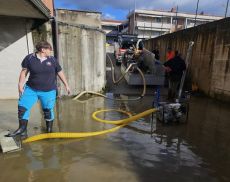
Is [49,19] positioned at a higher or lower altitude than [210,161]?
higher

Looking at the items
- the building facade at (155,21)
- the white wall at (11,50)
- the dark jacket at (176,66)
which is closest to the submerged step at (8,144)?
the white wall at (11,50)

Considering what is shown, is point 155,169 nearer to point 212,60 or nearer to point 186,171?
point 186,171

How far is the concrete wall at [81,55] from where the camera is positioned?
891cm

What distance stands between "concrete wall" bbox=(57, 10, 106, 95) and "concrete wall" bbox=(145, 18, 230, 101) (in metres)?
4.55

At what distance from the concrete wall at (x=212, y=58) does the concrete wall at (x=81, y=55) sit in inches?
179

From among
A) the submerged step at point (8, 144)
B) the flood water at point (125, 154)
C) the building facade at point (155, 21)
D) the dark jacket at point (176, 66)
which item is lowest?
the flood water at point (125, 154)

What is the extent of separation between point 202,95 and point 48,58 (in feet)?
25.9

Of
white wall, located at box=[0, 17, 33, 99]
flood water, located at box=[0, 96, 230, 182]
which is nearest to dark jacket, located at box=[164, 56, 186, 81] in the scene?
flood water, located at box=[0, 96, 230, 182]

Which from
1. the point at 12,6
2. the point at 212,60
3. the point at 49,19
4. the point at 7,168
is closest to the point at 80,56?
the point at 49,19

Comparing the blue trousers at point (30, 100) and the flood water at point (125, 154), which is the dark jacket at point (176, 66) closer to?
the flood water at point (125, 154)

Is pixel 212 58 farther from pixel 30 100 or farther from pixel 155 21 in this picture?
pixel 155 21

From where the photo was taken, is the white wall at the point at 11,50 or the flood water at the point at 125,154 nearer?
the flood water at the point at 125,154

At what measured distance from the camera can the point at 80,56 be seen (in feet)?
30.7

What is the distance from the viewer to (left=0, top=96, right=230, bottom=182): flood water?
11.7ft
